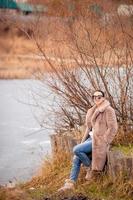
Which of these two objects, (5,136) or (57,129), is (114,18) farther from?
(5,136)

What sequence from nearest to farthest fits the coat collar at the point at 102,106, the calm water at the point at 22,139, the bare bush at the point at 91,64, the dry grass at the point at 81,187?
the dry grass at the point at 81,187 → the coat collar at the point at 102,106 → the bare bush at the point at 91,64 → the calm water at the point at 22,139

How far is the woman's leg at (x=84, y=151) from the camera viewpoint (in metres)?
7.70

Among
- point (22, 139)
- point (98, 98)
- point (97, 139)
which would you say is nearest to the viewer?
point (97, 139)

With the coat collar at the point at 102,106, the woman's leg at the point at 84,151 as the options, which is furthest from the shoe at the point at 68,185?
the coat collar at the point at 102,106

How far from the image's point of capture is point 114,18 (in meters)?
9.60

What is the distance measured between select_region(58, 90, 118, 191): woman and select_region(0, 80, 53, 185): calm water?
2.99 m

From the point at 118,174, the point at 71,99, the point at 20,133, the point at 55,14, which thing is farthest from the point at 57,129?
the point at 20,133

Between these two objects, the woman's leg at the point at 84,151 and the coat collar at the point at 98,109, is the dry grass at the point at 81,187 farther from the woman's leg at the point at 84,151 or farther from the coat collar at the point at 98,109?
the coat collar at the point at 98,109

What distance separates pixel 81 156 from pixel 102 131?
45 centimetres

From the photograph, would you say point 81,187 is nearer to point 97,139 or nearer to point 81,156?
point 81,156

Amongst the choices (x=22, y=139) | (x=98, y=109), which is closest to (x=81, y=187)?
(x=98, y=109)

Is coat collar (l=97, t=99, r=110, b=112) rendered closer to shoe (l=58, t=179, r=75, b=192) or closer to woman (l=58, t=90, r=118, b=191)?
woman (l=58, t=90, r=118, b=191)

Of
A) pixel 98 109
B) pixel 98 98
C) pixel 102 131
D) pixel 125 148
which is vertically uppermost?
pixel 98 98

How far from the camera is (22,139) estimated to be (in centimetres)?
1494
